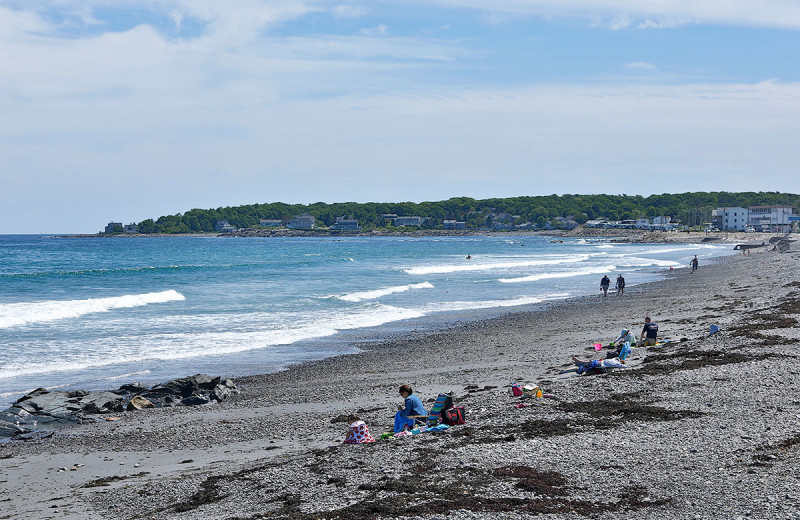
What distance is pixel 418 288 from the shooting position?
42.6 meters

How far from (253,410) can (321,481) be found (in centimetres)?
573

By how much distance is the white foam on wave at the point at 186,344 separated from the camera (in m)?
19.7

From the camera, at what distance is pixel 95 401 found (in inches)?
583

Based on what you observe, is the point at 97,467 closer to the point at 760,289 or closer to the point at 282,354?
the point at 282,354

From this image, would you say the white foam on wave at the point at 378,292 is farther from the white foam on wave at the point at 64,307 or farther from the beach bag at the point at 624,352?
the beach bag at the point at 624,352

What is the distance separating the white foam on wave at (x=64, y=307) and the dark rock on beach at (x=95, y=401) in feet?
46.9

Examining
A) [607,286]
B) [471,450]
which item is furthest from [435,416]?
[607,286]

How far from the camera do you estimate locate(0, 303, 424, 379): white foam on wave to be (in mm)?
19656

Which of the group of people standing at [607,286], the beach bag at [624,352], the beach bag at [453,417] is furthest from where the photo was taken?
the group of people standing at [607,286]

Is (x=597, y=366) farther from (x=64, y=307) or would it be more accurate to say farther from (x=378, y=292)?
(x=64, y=307)

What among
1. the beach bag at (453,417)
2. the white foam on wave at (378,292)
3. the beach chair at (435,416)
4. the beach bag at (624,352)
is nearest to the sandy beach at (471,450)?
the beach bag at (453,417)

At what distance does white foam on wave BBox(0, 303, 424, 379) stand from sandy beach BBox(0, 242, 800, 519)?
15.2 ft

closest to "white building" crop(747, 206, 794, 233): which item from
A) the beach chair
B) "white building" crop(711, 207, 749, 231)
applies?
"white building" crop(711, 207, 749, 231)

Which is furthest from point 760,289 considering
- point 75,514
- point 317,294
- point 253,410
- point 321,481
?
point 75,514
